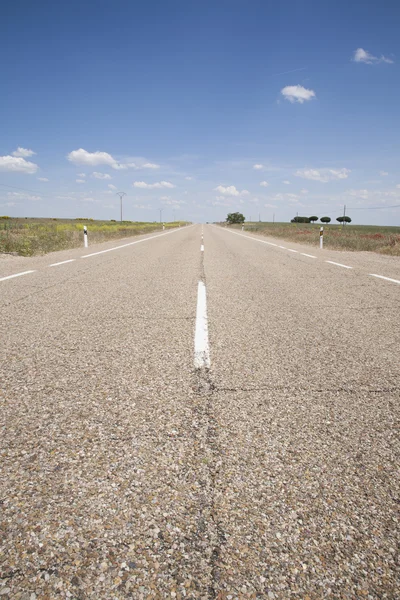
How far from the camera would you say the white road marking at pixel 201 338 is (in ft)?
9.13

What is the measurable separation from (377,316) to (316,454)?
121 inches

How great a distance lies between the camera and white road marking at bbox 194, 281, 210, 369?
278 cm

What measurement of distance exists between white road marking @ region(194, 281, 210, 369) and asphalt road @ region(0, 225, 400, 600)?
28mm

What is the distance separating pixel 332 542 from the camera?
1.24 m

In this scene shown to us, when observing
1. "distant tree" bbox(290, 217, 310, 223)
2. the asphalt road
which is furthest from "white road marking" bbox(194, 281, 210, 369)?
"distant tree" bbox(290, 217, 310, 223)

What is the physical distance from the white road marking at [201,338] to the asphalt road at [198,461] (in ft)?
0.09

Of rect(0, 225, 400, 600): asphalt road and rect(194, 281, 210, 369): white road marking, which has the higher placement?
rect(194, 281, 210, 369): white road marking

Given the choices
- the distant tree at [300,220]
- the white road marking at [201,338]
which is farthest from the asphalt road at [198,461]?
the distant tree at [300,220]

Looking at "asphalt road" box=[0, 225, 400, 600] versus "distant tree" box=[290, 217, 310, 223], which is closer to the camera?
"asphalt road" box=[0, 225, 400, 600]

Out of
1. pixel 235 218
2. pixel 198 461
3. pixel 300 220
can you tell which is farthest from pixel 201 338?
pixel 300 220

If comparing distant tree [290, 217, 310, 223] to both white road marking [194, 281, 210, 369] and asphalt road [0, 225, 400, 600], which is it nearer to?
white road marking [194, 281, 210, 369]

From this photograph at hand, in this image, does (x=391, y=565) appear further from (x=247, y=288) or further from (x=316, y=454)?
(x=247, y=288)

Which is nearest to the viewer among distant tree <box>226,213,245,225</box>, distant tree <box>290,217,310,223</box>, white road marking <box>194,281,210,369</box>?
white road marking <box>194,281,210,369</box>

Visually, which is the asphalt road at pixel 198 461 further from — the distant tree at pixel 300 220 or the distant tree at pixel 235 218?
the distant tree at pixel 300 220
